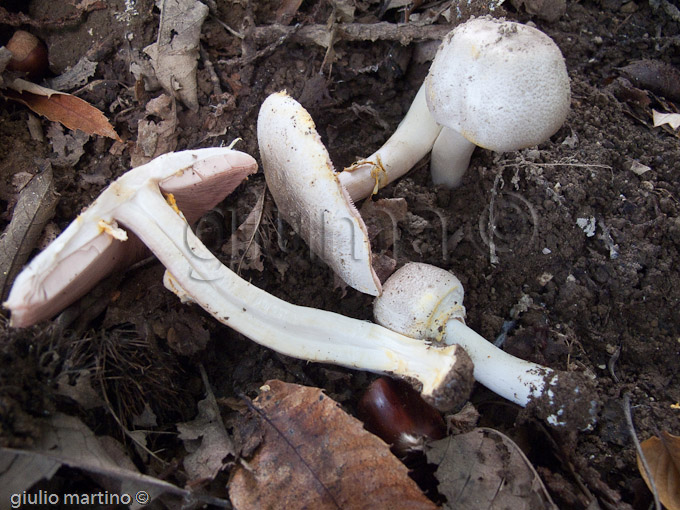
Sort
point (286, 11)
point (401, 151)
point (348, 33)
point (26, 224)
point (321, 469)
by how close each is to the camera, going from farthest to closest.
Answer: point (286, 11) < point (348, 33) < point (401, 151) < point (26, 224) < point (321, 469)

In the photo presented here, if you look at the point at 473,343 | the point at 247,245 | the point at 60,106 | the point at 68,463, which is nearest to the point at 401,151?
the point at 247,245

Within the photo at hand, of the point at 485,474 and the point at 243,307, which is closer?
the point at 485,474

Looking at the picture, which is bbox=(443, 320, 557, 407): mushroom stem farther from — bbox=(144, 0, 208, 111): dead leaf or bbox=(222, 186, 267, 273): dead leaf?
bbox=(144, 0, 208, 111): dead leaf

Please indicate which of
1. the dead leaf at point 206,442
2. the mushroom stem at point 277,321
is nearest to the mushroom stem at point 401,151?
the mushroom stem at point 277,321

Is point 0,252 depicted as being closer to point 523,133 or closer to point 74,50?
point 74,50

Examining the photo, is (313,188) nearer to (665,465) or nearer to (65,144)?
(65,144)

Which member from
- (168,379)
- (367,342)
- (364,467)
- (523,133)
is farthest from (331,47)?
(364,467)
